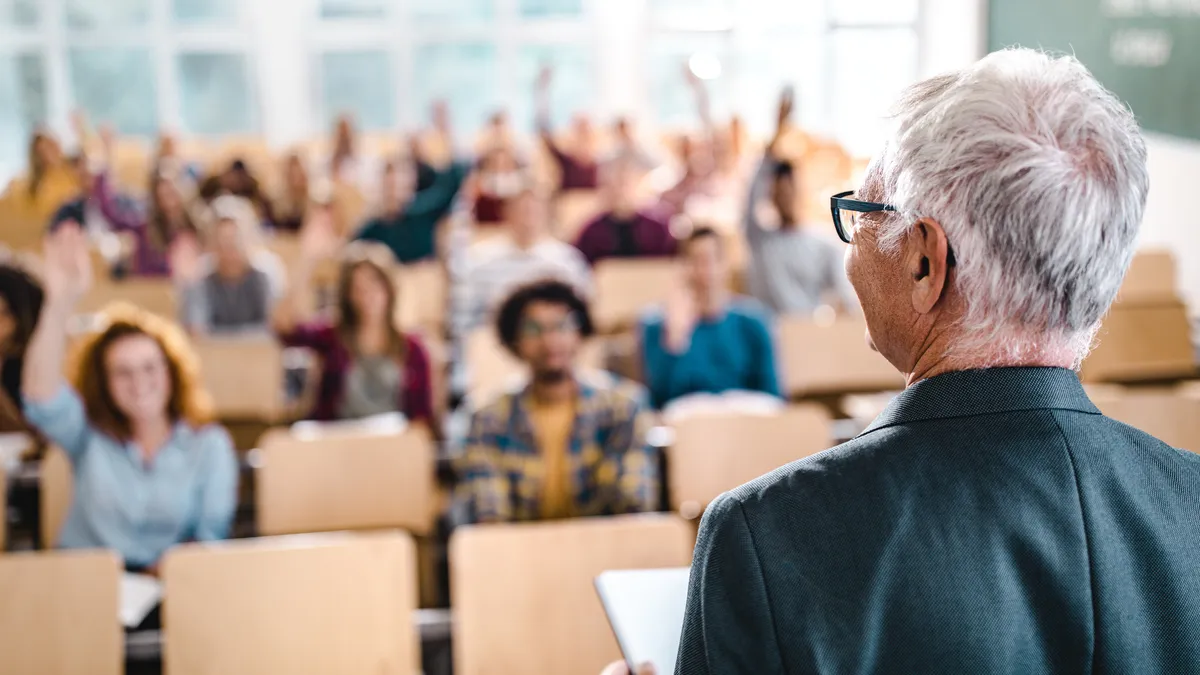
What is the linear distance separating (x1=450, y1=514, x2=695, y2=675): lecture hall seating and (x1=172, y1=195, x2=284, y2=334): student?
3200 mm

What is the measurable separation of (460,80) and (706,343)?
395 inches

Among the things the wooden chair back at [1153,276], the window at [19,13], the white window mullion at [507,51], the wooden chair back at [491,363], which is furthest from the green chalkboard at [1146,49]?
the window at [19,13]

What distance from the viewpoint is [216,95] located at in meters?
13.4

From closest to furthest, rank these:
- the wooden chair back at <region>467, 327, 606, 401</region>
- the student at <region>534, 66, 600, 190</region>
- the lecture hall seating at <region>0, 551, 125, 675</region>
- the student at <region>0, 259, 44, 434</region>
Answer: the lecture hall seating at <region>0, 551, 125, 675</region>
the student at <region>0, 259, 44, 434</region>
the wooden chair back at <region>467, 327, 606, 401</region>
the student at <region>534, 66, 600, 190</region>

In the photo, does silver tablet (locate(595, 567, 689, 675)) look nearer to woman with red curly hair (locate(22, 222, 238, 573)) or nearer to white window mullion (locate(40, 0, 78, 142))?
woman with red curly hair (locate(22, 222, 238, 573))

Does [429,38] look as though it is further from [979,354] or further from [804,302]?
Answer: [979,354]

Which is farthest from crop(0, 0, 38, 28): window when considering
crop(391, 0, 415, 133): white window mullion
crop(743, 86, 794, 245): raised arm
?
crop(743, 86, 794, 245): raised arm

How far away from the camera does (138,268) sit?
6.90 m

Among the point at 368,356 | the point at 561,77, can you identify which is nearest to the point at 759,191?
the point at 368,356

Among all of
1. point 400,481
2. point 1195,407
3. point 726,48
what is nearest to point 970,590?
point 400,481

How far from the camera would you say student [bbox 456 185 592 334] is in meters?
5.82

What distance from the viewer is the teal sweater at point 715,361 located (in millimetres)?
4434

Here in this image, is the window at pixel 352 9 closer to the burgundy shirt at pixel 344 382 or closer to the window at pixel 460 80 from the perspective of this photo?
the window at pixel 460 80

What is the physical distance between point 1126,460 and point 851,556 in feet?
0.83
